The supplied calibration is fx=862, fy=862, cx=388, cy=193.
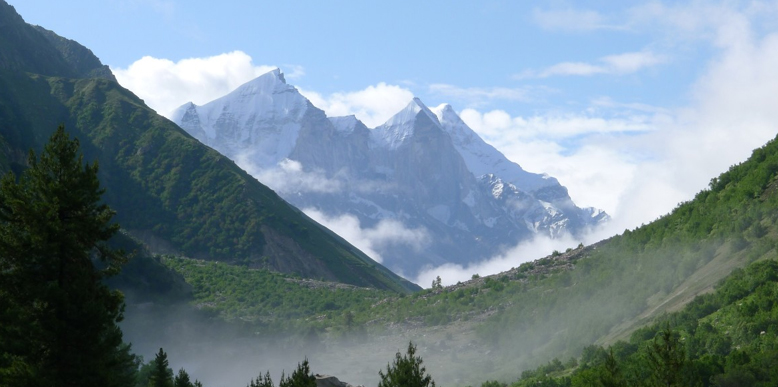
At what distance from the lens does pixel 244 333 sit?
352 feet

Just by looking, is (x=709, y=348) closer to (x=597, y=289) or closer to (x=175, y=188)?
(x=597, y=289)

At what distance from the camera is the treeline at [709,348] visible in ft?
118

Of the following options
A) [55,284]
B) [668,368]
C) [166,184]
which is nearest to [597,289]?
[668,368]

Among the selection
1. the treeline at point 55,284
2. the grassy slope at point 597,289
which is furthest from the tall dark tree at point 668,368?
the grassy slope at point 597,289

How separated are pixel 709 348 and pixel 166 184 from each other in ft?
402

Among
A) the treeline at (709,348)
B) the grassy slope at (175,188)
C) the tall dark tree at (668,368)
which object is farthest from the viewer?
the grassy slope at (175,188)

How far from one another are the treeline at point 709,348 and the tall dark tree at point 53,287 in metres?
20.2

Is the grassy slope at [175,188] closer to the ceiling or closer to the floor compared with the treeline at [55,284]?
closer to the ceiling

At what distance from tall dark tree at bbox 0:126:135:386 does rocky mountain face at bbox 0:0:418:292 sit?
11215 centimetres

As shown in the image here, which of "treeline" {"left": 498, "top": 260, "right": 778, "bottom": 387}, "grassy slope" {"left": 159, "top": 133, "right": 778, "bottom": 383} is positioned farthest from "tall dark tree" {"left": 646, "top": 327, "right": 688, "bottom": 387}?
"grassy slope" {"left": 159, "top": 133, "right": 778, "bottom": 383}

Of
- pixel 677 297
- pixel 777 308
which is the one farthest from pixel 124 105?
pixel 777 308

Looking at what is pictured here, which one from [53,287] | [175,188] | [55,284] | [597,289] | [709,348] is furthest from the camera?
[175,188]

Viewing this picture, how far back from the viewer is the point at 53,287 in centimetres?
2489

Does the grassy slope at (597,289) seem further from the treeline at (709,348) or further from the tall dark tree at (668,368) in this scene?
the tall dark tree at (668,368)
